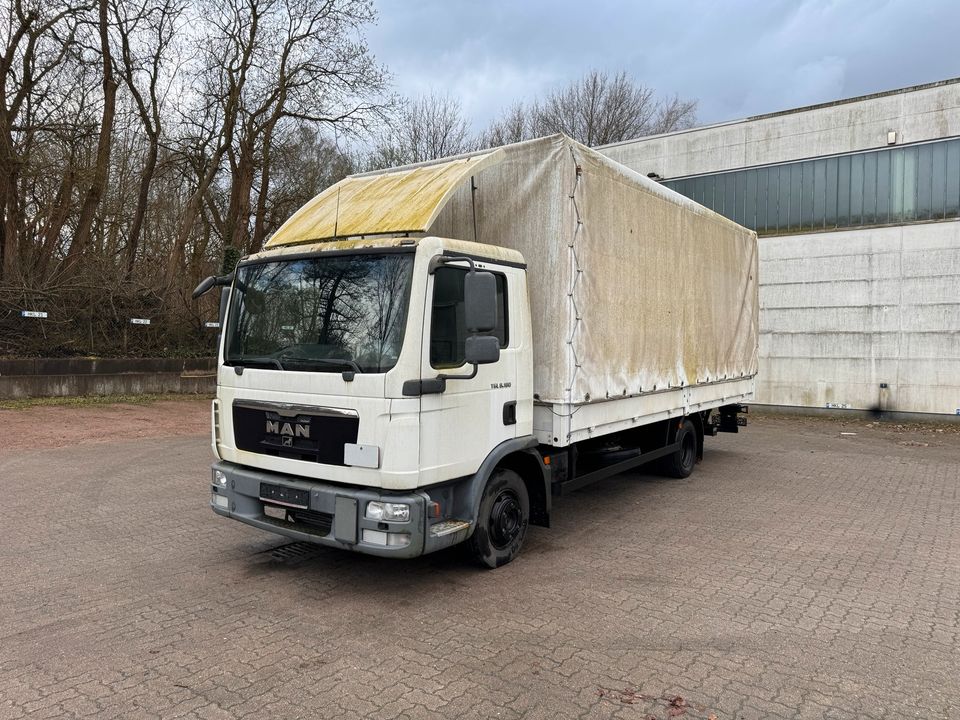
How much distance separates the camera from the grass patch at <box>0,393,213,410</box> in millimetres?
13945

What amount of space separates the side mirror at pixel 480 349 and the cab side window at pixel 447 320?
0.14 meters

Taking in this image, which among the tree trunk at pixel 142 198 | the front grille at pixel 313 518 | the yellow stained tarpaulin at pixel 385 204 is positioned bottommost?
the front grille at pixel 313 518

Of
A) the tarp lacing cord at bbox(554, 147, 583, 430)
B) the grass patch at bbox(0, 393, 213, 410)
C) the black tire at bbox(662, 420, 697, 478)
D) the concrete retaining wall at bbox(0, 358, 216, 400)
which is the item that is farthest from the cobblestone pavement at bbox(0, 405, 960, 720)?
the concrete retaining wall at bbox(0, 358, 216, 400)

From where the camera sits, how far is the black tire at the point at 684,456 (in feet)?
29.3

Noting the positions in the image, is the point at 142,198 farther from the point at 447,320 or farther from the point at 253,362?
the point at 447,320

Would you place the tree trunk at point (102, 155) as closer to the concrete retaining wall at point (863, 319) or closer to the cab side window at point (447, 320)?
the cab side window at point (447, 320)

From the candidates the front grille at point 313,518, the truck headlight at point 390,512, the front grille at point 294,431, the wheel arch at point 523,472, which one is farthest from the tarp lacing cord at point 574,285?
the front grille at point 313,518

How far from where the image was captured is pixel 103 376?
15.8m

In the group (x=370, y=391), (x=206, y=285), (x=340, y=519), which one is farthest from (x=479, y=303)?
(x=206, y=285)

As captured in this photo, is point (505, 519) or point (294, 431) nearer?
point (294, 431)

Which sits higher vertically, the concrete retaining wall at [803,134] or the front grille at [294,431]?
the concrete retaining wall at [803,134]

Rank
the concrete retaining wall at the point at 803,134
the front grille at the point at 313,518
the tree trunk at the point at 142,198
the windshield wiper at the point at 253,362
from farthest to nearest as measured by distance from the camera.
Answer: the tree trunk at the point at 142,198 < the concrete retaining wall at the point at 803,134 < the windshield wiper at the point at 253,362 < the front grille at the point at 313,518

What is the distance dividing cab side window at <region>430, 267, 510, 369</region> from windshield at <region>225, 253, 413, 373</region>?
23 centimetres

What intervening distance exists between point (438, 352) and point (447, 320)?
0.77ft
